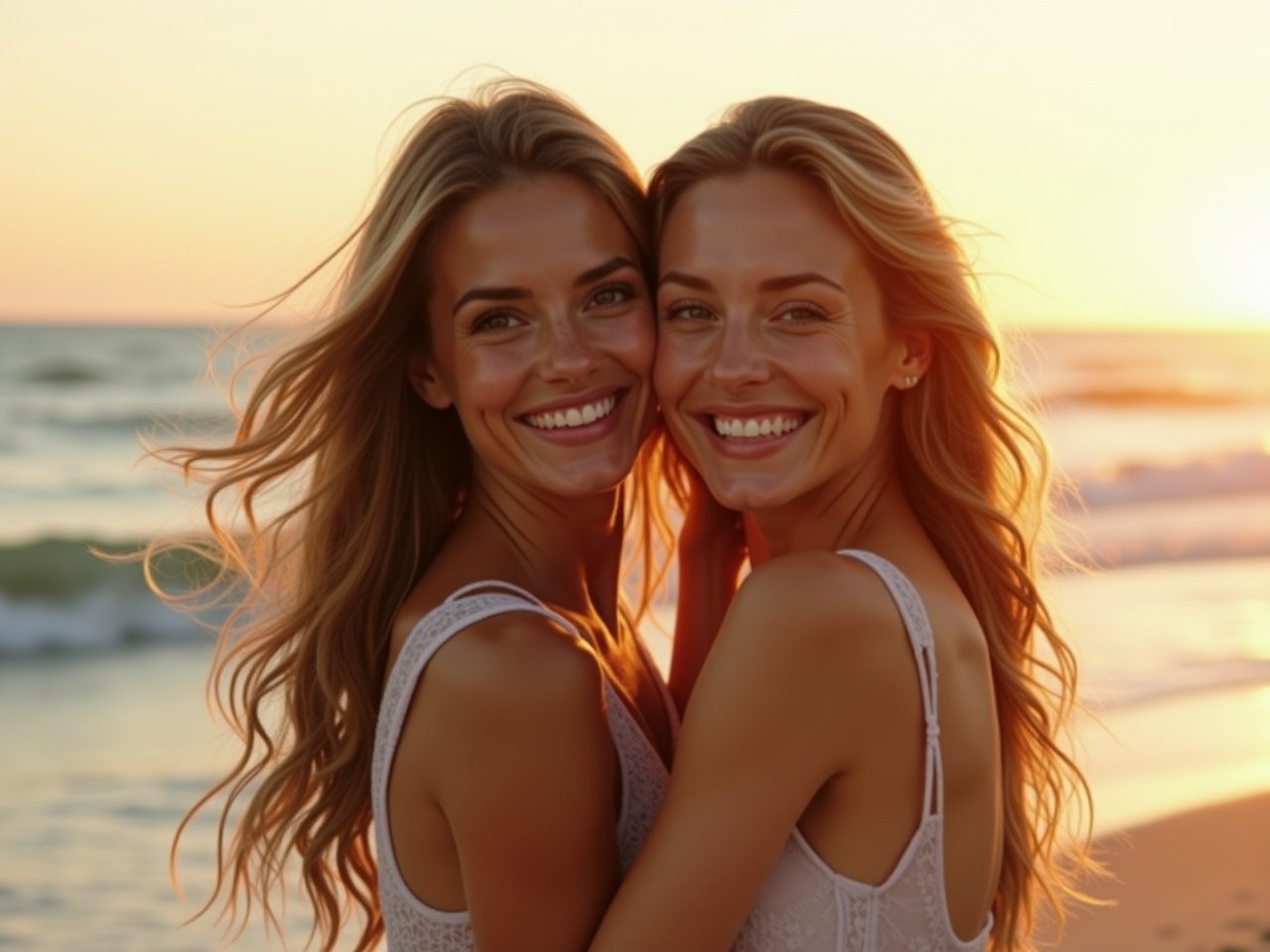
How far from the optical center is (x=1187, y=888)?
7297 mm

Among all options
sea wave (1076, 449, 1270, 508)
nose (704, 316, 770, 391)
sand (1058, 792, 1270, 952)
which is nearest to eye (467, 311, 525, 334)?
nose (704, 316, 770, 391)

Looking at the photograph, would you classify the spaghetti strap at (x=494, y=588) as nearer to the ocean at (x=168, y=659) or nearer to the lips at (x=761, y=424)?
the lips at (x=761, y=424)

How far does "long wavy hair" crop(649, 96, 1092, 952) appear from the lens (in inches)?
143

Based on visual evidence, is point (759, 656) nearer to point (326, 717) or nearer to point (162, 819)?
point (326, 717)

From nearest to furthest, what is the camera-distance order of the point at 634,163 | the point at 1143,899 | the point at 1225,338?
1. the point at 634,163
2. the point at 1143,899
3. the point at 1225,338

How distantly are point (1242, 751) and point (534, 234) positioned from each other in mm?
6697

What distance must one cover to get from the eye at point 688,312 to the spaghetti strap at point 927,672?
74 cm

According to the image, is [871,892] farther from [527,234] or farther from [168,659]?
[168,659]

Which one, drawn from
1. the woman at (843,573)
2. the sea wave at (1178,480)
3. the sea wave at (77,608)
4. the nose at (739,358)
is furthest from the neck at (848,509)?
the sea wave at (1178,480)

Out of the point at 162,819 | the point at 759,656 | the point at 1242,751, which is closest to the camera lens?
the point at 759,656

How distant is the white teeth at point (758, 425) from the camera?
12.1ft

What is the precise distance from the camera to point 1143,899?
721cm

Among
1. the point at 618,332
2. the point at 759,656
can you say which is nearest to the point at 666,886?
the point at 759,656

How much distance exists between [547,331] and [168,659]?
900 centimetres
